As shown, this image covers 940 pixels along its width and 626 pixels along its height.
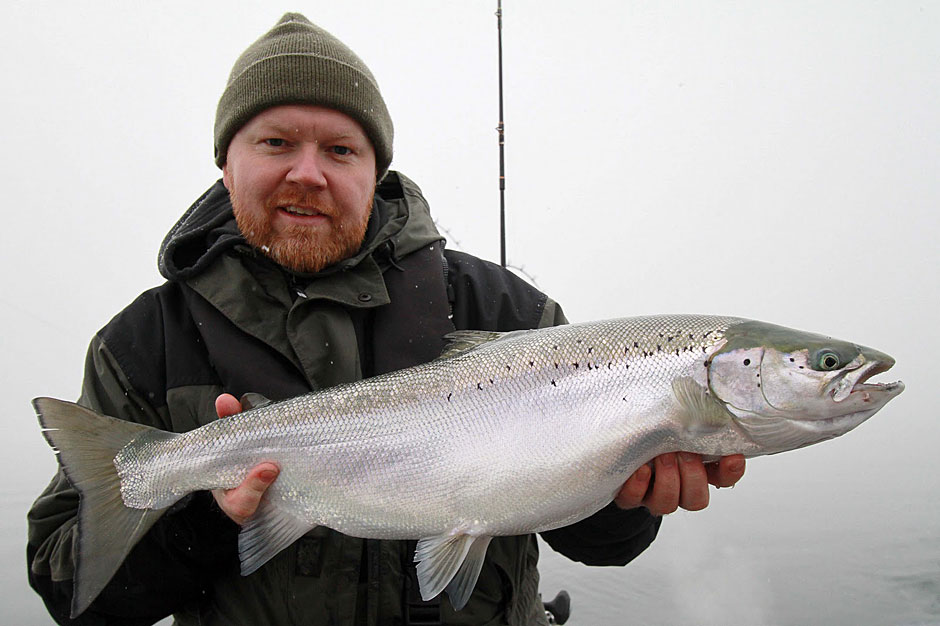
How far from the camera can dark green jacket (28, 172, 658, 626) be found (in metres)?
2.04

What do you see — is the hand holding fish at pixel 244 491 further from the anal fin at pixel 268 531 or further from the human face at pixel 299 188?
the human face at pixel 299 188

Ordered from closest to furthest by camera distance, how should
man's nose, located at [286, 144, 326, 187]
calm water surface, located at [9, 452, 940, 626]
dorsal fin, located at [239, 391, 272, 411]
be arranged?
1. dorsal fin, located at [239, 391, 272, 411]
2. man's nose, located at [286, 144, 326, 187]
3. calm water surface, located at [9, 452, 940, 626]

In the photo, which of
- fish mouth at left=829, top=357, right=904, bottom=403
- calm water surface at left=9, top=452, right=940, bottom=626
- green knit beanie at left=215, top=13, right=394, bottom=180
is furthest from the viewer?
calm water surface at left=9, top=452, right=940, bottom=626

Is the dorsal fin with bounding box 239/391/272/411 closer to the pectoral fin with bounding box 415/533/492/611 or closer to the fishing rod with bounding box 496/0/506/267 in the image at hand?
the pectoral fin with bounding box 415/533/492/611

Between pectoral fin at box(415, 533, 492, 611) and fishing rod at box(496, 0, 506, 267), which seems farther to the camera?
fishing rod at box(496, 0, 506, 267)

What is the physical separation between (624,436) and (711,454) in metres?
0.31

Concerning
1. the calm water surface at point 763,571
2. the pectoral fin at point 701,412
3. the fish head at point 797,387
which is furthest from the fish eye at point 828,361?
the calm water surface at point 763,571

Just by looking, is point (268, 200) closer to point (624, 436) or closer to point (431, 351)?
point (431, 351)

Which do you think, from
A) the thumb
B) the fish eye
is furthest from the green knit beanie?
the fish eye

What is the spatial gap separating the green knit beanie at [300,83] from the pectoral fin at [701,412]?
1.79 meters

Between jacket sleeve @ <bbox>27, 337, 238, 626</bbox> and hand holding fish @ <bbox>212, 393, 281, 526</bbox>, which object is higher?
hand holding fish @ <bbox>212, 393, 281, 526</bbox>

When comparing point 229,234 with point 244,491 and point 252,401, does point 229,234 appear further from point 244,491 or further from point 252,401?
point 244,491

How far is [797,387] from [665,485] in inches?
19.9

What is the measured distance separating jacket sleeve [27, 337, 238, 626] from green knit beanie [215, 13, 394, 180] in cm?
161
